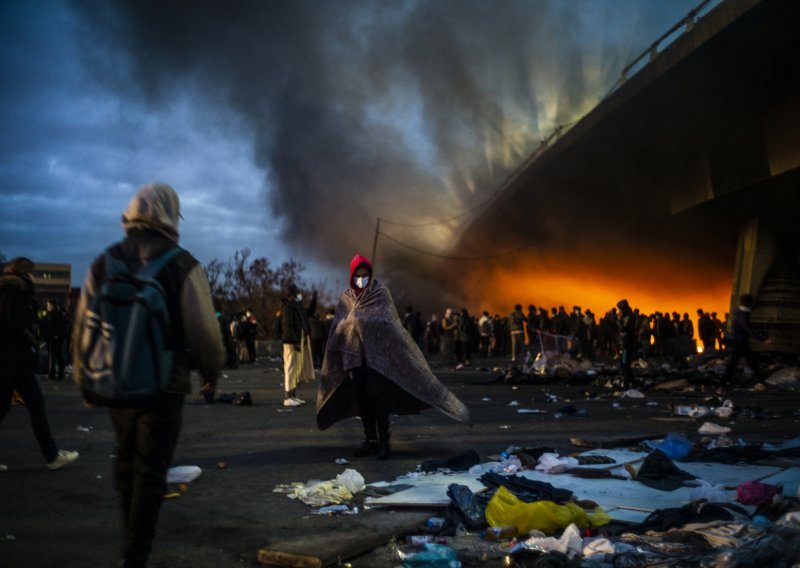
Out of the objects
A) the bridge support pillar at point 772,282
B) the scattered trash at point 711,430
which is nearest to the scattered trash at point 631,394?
the scattered trash at point 711,430

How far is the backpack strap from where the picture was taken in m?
3.31

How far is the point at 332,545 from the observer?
4.11 m

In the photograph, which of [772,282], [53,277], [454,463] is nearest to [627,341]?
[454,463]

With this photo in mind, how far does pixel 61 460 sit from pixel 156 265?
424cm

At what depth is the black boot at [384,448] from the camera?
23.7 feet

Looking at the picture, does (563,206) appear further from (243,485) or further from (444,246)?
(243,485)

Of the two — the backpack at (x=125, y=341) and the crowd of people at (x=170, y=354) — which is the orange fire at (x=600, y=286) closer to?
the crowd of people at (x=170, y=354)

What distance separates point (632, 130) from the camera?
2700 centimetres

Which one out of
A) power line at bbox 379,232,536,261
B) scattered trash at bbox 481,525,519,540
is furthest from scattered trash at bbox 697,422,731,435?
power line at bbox 379,232,536,261

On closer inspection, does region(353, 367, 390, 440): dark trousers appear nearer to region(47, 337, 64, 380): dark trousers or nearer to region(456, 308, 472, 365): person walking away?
region(47, 337, 64, 380): dark trousers

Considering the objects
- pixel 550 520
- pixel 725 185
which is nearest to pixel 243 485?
pixel 550 520

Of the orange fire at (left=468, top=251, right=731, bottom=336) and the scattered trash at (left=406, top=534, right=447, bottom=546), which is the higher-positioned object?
the orange fire at (left=468, top=251, right=731, bottom=336)

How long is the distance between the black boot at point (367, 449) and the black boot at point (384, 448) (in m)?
0.07

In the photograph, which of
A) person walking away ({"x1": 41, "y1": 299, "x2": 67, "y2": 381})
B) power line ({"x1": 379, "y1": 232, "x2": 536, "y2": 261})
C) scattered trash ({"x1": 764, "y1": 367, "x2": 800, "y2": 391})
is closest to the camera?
scattered trash ({"x1": 764, "y1": 367, "x2": 800, "y2": 391})
